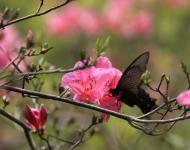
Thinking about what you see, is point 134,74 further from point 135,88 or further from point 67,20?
point 67,20

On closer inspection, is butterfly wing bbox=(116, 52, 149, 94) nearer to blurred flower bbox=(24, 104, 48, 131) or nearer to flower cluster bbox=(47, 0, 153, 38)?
blurred flower bbox=(24, 104, 48, 131)

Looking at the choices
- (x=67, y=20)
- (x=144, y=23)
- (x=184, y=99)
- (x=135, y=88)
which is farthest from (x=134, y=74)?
(x=67, y=20)

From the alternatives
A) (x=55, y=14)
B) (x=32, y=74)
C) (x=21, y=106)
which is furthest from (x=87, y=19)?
(x=32, y=74)

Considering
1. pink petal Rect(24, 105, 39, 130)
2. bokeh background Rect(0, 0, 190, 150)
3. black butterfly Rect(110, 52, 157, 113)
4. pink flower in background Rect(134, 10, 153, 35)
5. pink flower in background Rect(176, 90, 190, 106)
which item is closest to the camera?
pink flower in background Rect(176, 90, 190, 106)

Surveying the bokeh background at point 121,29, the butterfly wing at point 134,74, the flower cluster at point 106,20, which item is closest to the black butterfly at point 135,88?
the butterfly wing at point 134,74

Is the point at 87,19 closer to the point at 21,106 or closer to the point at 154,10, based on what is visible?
the point at 154,10

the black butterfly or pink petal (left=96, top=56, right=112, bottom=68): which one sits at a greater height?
pink petal (left=96, top=56, right=112, bottom=68)

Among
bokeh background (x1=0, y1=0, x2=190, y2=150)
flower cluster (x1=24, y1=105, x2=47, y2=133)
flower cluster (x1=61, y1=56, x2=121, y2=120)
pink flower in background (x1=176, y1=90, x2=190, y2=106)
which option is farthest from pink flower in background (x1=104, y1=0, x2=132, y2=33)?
pink flower in background (x1=176, y1=90, x2=190, y2=106)

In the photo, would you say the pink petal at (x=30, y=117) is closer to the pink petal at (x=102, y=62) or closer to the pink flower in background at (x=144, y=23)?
the pink petal at (x=102, y=62)
